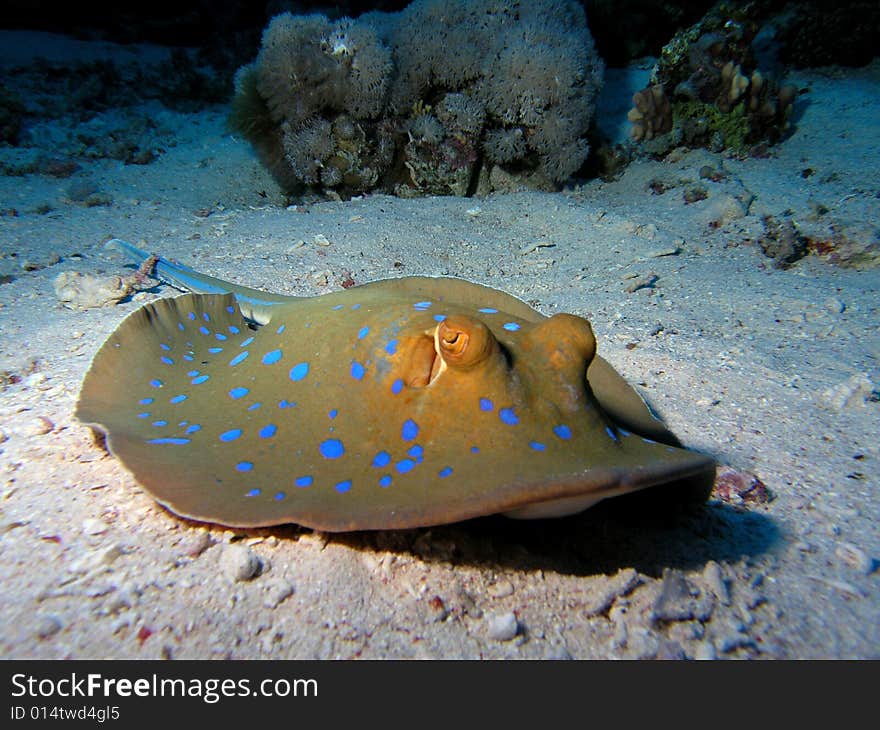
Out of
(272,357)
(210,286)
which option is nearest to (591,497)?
(272,357)

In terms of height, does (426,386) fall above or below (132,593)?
above

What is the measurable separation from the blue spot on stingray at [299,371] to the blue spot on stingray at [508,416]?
1.21 metres

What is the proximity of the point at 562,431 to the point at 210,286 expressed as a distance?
3887 millimetres

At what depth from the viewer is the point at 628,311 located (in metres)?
5.04

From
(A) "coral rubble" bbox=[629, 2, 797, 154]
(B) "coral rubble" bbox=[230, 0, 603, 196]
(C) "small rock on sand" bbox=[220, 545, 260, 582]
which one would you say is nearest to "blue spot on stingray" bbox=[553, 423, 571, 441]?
(C) "small rock on sand" bbox=[220, 545, 260, 582]

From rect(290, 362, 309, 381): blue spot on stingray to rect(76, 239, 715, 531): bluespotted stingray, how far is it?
1 centimetres

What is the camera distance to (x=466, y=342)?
81.0 inches

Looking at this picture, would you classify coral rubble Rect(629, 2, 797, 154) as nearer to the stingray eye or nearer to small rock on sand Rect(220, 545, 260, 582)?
the stingray eye
